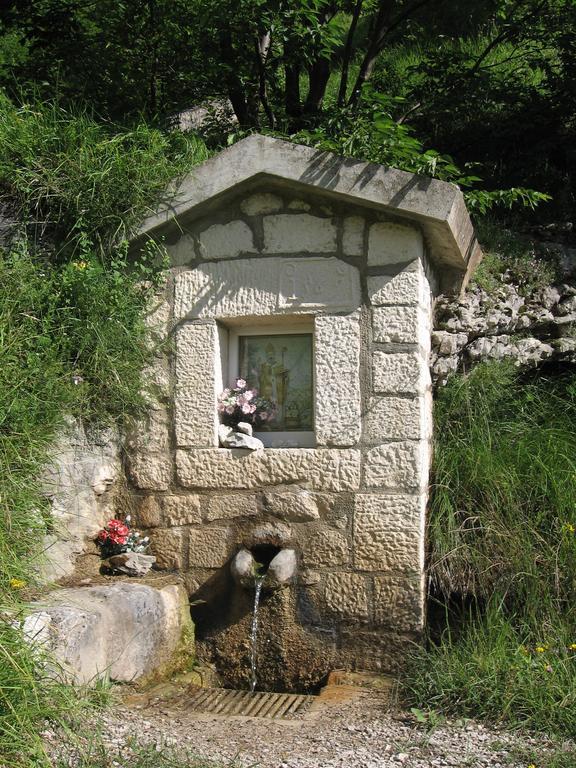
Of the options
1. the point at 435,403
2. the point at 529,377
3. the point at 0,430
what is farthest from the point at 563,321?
the point at 0,430

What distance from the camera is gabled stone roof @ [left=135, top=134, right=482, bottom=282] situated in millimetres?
4164

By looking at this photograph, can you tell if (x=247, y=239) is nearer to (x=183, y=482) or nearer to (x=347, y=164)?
(x=347, y=164)

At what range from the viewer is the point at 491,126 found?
7.47 meters

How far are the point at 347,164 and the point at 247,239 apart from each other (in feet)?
2.38

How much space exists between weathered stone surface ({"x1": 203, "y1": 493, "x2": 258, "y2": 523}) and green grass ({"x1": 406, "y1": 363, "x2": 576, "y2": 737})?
101 cm

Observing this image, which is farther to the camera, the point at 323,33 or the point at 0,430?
the point at 323,33

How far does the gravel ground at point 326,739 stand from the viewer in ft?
10.0

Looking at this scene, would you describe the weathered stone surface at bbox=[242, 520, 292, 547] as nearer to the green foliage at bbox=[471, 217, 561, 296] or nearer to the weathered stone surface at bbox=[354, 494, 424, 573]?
the weathered stone surface at bbox=[354, 494, 424, 573]

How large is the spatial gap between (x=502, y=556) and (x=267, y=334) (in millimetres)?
1822

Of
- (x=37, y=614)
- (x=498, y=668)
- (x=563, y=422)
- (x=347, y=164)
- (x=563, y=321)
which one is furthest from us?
(x=563, y=321)

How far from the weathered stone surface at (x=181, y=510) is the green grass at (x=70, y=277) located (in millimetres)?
556

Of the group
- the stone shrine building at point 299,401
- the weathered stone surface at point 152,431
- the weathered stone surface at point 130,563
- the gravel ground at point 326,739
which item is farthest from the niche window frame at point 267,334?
the gravel ground at point 326,739

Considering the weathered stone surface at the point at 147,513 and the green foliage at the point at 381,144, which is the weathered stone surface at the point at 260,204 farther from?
the weathered stone surface at the point at 147,513

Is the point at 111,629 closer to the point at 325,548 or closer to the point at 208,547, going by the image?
the point at 208,547
